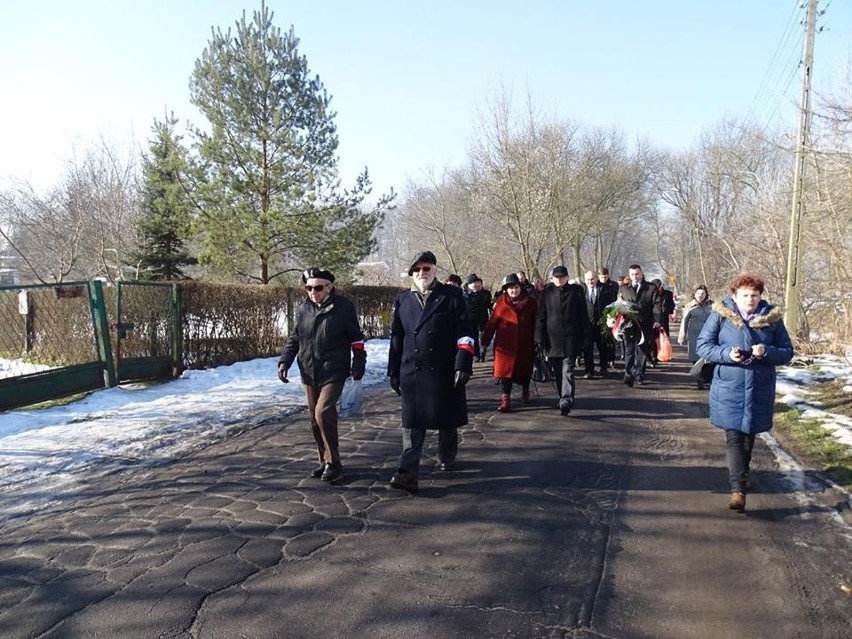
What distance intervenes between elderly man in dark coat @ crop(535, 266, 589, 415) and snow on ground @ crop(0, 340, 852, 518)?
93.4 inches

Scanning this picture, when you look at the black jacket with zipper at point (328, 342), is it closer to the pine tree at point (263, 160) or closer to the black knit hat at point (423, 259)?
the black knit hat at point (423, 259)

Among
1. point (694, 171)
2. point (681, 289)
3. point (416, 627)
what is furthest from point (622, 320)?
point (681, 289)

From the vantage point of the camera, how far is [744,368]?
15.9 ft

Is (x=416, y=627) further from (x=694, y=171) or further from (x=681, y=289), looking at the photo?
(x=681, y=289)

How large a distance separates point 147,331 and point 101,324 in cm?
109

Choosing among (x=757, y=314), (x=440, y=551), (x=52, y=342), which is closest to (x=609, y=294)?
(x=757, y=314)

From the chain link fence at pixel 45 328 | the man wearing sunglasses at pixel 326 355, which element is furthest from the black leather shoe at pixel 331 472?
the chain link fence at pixel 45 328

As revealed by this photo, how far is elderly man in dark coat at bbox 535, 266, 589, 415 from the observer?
325 inches

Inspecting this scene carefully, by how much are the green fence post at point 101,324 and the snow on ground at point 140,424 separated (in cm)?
45

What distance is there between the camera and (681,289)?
194 feet

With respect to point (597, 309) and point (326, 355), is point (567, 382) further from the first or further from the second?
point (597, 309)

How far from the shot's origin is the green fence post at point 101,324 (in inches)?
386

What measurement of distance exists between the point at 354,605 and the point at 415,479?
1.86 meters

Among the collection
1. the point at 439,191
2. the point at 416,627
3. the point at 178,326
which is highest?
the point at 439,191
